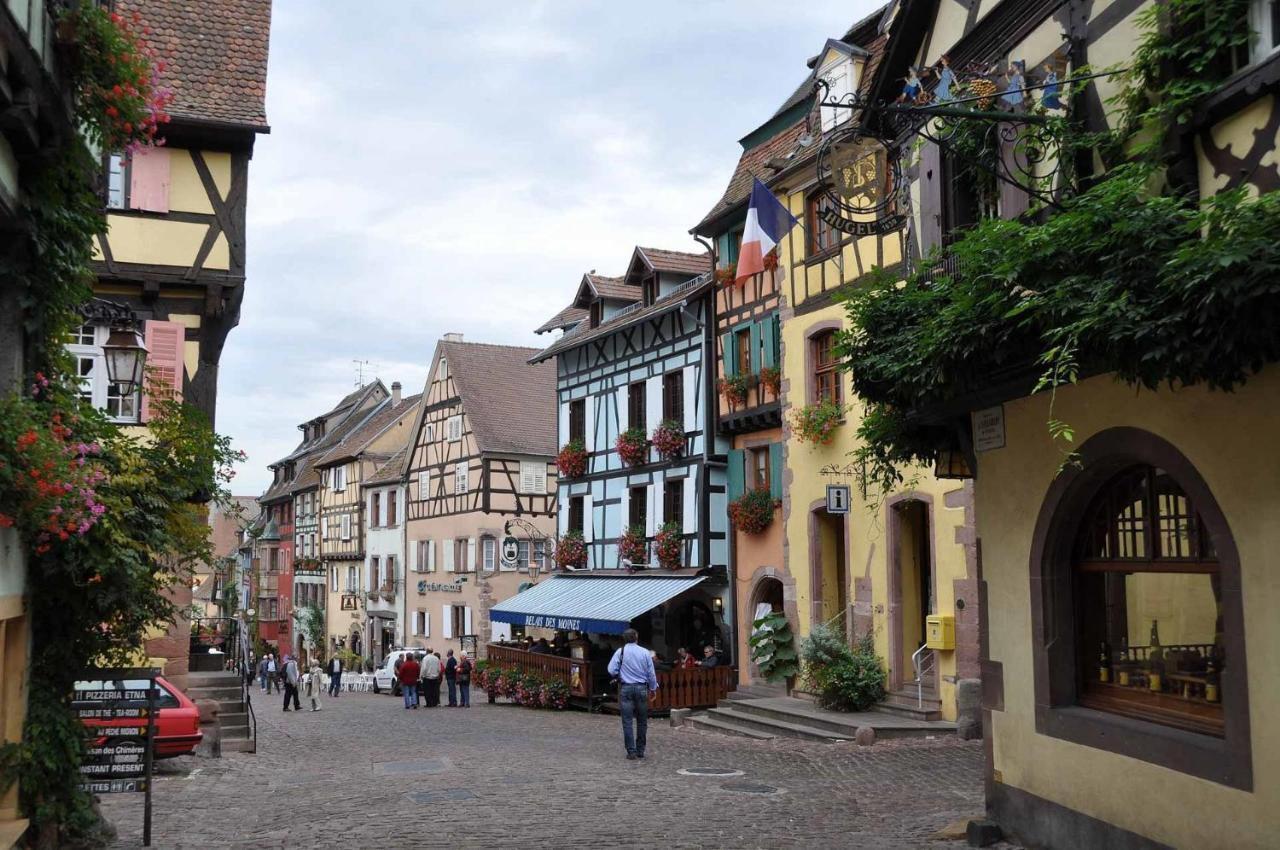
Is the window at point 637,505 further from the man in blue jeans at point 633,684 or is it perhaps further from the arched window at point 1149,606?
the arched window at point 1149,606

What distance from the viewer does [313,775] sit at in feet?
50.1

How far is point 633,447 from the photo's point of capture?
28750mm

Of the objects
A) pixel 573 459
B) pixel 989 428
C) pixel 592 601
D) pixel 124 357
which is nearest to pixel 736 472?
pixel 592 601

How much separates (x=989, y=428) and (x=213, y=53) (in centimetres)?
1348

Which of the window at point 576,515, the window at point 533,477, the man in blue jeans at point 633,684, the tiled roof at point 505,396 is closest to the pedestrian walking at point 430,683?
the window at point 576,515

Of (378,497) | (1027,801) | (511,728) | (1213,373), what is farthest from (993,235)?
(378,497)

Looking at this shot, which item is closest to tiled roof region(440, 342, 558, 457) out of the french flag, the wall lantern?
the french flag

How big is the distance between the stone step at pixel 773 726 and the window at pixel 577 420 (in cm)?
1163

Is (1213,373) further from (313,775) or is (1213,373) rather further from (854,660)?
(854,660)

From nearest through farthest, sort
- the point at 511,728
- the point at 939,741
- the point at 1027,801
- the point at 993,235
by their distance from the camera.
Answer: the point at 993,235 < the point at 1027,801 < the point at 939,741 < the point at 511,728

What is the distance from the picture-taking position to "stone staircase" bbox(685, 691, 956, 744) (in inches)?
695

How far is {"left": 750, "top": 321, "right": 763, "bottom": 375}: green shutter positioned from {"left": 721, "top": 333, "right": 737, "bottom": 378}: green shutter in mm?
764

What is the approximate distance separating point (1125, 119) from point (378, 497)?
45179 mm

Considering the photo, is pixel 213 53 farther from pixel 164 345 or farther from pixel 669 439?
pixel 669 439
